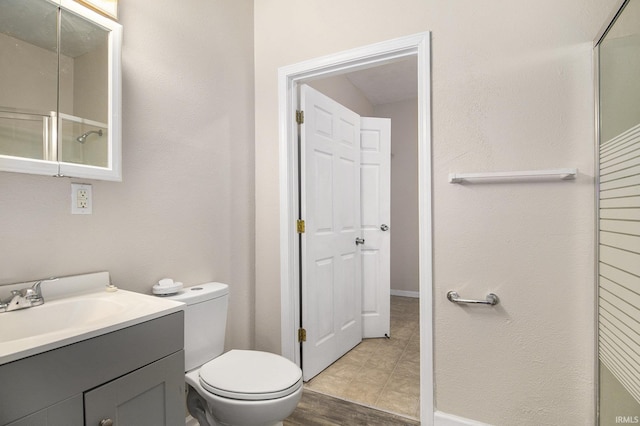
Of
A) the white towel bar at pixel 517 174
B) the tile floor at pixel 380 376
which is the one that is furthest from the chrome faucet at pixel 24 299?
the white towel bar at pixel 517 174

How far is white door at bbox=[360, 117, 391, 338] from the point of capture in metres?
2.95

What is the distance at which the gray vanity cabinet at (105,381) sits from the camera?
0.75 meters

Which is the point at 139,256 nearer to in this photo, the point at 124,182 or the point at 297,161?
the point at 124,182

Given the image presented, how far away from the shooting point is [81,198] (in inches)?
50.9

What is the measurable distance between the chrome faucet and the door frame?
4.01 feet

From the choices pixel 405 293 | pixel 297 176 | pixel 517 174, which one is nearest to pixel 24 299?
pixel 297 176

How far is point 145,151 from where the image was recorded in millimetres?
1532

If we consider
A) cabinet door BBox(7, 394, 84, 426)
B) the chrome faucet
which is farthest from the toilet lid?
the chrome faucet

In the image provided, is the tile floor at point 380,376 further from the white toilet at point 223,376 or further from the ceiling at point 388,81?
the ceiling at point 388,81

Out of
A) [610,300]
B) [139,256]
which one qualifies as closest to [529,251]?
[610,300]

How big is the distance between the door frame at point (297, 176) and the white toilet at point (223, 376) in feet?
1.63

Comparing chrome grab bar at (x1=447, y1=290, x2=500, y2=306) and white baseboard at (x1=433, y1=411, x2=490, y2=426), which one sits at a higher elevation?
chrome grab bar at (x1=447, y1=290, x2=500, y2=306)

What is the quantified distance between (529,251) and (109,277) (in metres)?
1.85

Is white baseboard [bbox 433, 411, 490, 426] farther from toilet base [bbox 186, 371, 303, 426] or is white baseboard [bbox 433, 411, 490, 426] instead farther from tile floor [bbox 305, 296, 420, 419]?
toilet base [bbox 186, 371, 303, 426]
